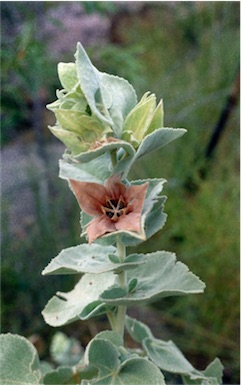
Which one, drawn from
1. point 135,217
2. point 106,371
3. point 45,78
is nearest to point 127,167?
point 135,217

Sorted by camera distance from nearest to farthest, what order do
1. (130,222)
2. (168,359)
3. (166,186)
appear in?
1. (130,222)
2. (168,359)
3. (166,186)

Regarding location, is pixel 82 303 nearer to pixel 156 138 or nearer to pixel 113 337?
pixel 113 337

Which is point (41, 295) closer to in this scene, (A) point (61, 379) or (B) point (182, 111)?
(B) point (182, 111)

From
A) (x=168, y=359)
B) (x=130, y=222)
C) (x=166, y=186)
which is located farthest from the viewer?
(x=166, y=186)

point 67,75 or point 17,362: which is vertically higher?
point 67,75

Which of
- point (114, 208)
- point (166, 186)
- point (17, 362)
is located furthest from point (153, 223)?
point (166, 186)

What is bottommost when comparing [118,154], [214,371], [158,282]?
[214,371]

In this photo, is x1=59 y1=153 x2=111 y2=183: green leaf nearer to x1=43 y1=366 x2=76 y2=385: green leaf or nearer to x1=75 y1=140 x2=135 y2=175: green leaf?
x1=75 y1=140 x2=135 y2=175: green leaf
